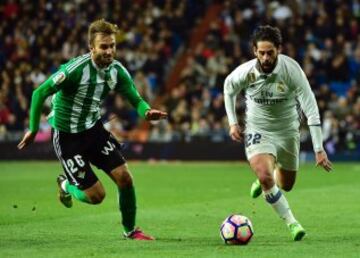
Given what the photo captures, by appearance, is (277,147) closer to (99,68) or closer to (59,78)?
(99,68)

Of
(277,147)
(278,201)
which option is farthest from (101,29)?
(278,201)

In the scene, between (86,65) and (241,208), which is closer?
(86,65)

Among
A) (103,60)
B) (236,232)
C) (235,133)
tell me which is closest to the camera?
(236,232)

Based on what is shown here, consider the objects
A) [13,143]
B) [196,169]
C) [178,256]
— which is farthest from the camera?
[13,143]

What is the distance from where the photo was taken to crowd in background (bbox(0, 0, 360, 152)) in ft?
78.7

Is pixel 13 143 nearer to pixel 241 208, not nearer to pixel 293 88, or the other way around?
pixel 241 208

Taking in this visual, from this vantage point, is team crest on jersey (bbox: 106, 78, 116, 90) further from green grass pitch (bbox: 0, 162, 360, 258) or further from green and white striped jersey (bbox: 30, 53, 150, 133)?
green grass pitch (bbox: 0, 162, 360, 258)

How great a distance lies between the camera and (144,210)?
41.1 feet

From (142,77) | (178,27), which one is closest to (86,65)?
(142,77)

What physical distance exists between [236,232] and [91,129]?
1.88 m

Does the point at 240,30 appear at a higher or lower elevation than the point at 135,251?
lower

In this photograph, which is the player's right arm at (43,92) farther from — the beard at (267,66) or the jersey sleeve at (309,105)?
the jersey sleeve at (309,105)

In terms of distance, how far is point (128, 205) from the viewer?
9.31 m

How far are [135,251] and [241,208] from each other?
446 centimetres
